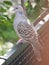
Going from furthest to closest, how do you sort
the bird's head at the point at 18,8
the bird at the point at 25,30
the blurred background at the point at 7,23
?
the blurred background at the point at 7,23 → the bird's head at the point at 18,8 → the bird at the point at 25,30

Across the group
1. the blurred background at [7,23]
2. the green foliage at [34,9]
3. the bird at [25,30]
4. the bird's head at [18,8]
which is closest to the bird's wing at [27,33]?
the bird at [25,30]

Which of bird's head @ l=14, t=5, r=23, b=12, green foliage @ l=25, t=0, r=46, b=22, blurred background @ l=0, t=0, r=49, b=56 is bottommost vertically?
bird's head @ l=14, t=5, r=23, b=12

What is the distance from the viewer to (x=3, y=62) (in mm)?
1800

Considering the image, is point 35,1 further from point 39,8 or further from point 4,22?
point 4,22

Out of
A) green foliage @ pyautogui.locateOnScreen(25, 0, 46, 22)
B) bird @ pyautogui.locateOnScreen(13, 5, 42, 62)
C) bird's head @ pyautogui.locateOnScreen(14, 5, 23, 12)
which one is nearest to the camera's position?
bird @ pyautogui.locateOnScreen(13, 5, 42, 62)

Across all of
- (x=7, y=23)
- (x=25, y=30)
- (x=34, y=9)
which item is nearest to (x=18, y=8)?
(x=25, y=30)

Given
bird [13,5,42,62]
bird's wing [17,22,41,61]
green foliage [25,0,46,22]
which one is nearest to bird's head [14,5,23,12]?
bird [13,5,42,62]

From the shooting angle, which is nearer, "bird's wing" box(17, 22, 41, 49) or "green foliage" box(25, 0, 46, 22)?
"bird's wing" box(17, 22, 41, 49)

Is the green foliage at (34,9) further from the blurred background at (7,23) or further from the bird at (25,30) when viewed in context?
→ the bird at (25,30)

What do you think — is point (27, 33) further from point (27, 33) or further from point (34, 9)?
point (34, 9)

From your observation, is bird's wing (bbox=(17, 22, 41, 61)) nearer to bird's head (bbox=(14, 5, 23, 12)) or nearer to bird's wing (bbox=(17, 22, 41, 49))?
bird's wing (bbox=(17, 22, 41, 49))

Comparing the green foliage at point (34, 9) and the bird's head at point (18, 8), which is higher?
the green foliage at point (34, 9)

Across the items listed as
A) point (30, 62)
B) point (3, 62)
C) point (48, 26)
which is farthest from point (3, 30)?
point (3, 62)

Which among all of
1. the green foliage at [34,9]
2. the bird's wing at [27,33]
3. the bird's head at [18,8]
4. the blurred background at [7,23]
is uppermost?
the green foliage at [34,9]
